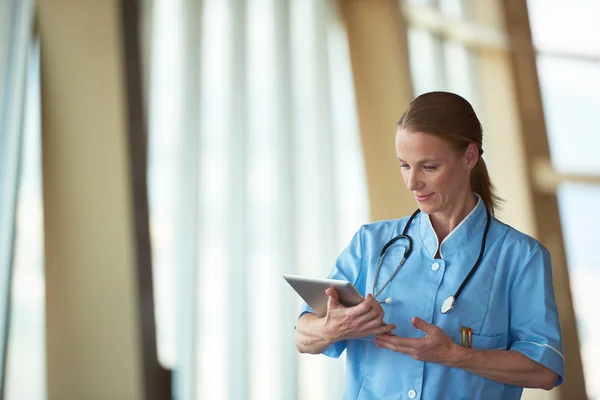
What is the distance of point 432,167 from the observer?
1529 millimetres

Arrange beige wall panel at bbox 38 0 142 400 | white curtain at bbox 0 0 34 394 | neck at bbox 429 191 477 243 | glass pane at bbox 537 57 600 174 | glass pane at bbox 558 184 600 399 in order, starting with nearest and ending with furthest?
neck at bbox 429 191 477 243 < white curtain at bbox 0 0 34 394 < beige wall panel at bbox 38 0 142 400 < glass pane at bbox 558 184 600 399 < glass pane at bbox 537 57 600 174

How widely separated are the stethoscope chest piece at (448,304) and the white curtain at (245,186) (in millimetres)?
1243

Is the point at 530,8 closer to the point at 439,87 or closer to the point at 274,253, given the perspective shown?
the point at 439,87

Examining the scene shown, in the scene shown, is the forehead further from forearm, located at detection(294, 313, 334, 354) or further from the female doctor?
forearm, located at detection(294, 313, 334, 354)

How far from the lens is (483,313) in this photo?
4.84ft

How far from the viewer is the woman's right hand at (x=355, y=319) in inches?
54.9

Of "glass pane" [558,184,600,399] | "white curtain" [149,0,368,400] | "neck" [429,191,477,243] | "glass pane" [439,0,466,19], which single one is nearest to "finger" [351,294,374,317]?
"neck" [429,191,477,243]

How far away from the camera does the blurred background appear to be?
2.46 m

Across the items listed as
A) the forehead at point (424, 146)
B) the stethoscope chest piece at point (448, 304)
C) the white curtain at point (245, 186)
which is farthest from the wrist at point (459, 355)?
the white curtain at point (245, 186)

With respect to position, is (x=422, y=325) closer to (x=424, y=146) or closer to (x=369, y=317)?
(x=369, y=317)

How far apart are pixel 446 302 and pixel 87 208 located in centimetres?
157

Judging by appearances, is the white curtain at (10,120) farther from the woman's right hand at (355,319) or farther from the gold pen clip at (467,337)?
the gold pen clip at (467,337)

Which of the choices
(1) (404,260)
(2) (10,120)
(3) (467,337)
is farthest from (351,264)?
(2) (10,120)

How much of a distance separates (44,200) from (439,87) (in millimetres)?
1712
